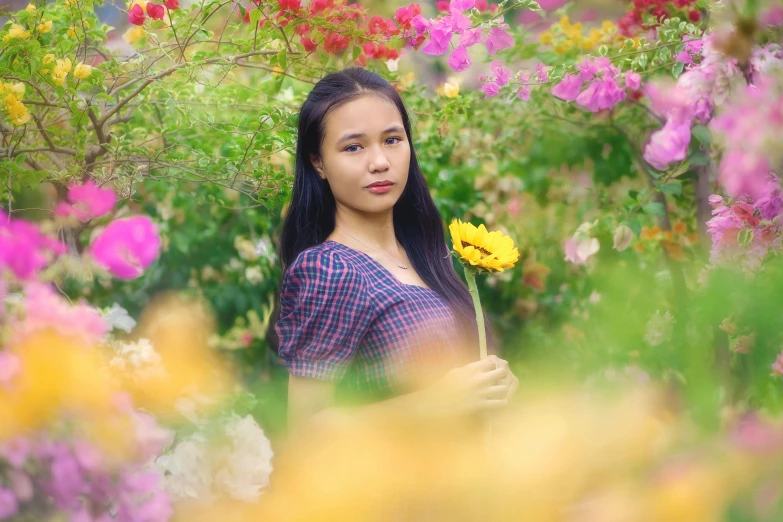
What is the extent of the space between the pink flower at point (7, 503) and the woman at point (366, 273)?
678 mm

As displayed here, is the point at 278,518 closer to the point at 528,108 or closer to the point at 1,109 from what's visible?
the point at 1,109

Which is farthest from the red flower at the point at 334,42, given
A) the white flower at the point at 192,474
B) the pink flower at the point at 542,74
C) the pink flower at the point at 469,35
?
the white flower at the point at 192,474

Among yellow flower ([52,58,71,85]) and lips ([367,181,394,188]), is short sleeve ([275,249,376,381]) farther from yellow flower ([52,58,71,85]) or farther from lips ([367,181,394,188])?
yellow flower ([52,58,71,85])

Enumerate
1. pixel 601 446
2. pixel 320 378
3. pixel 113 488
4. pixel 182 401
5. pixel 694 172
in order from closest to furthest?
pixel 601 446 → pixel 113 488 → pixel 182 401 → pixel 320 378 → pixel 694 172

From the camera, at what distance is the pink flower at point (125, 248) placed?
1.34m

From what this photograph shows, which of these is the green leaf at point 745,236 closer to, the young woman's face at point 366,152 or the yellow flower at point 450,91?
the young woman's face at point 366,152

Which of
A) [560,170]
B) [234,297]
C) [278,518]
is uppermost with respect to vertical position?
[278,518]

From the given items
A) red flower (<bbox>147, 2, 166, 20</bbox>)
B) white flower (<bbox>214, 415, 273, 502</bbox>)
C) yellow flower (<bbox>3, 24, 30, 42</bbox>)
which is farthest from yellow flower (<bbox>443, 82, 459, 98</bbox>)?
white flower (<bbox>214, 415, 273, 502</bbox>)

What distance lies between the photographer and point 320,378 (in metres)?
1.53

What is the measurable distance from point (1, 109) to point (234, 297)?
1.43 m

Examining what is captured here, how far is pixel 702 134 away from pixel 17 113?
1.57 meters

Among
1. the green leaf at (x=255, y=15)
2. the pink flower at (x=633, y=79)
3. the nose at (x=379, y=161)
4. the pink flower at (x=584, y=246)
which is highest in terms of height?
the green leaf at (x=255, y=15)

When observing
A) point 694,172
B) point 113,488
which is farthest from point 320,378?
point 694,172

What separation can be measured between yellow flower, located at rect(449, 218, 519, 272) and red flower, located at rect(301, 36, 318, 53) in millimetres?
749
